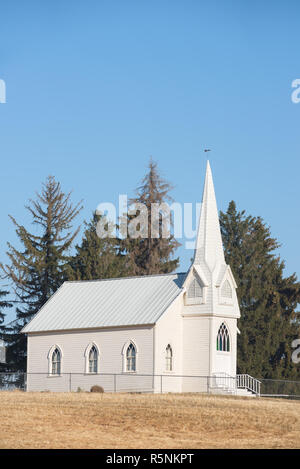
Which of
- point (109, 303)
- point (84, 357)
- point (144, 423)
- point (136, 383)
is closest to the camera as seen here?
point (144, 423)

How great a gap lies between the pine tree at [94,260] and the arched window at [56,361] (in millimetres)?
13348

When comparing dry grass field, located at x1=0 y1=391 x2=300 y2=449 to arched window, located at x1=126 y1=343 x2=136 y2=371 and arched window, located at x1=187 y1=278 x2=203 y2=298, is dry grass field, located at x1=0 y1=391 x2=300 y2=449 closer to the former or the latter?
arched window, located at x1=126 y1=343 x2=136 y2=371

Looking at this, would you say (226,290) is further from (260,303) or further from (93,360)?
(260,303)

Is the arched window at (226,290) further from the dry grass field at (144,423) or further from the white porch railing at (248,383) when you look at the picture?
the dry grass field at (144,423)

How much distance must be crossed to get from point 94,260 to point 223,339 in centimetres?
2026

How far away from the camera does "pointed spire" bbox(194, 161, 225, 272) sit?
56094mm

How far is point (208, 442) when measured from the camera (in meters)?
32.7

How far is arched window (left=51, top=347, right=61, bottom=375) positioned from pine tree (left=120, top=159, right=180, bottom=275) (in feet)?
78.3

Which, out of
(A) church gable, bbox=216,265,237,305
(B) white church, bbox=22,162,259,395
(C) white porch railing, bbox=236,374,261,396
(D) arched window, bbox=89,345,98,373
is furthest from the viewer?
(C) white porch railing, bbox=236,374,261,396

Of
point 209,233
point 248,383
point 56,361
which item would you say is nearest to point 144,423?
point 56,361

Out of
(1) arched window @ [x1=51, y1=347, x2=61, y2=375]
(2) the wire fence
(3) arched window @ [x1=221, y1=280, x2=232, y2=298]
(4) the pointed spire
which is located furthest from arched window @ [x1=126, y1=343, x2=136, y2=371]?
(4) the pointed spire

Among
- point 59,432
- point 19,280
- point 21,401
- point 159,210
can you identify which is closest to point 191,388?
point 21,401

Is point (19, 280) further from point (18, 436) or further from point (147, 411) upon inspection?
point (18, 436)

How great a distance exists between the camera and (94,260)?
239 feet
